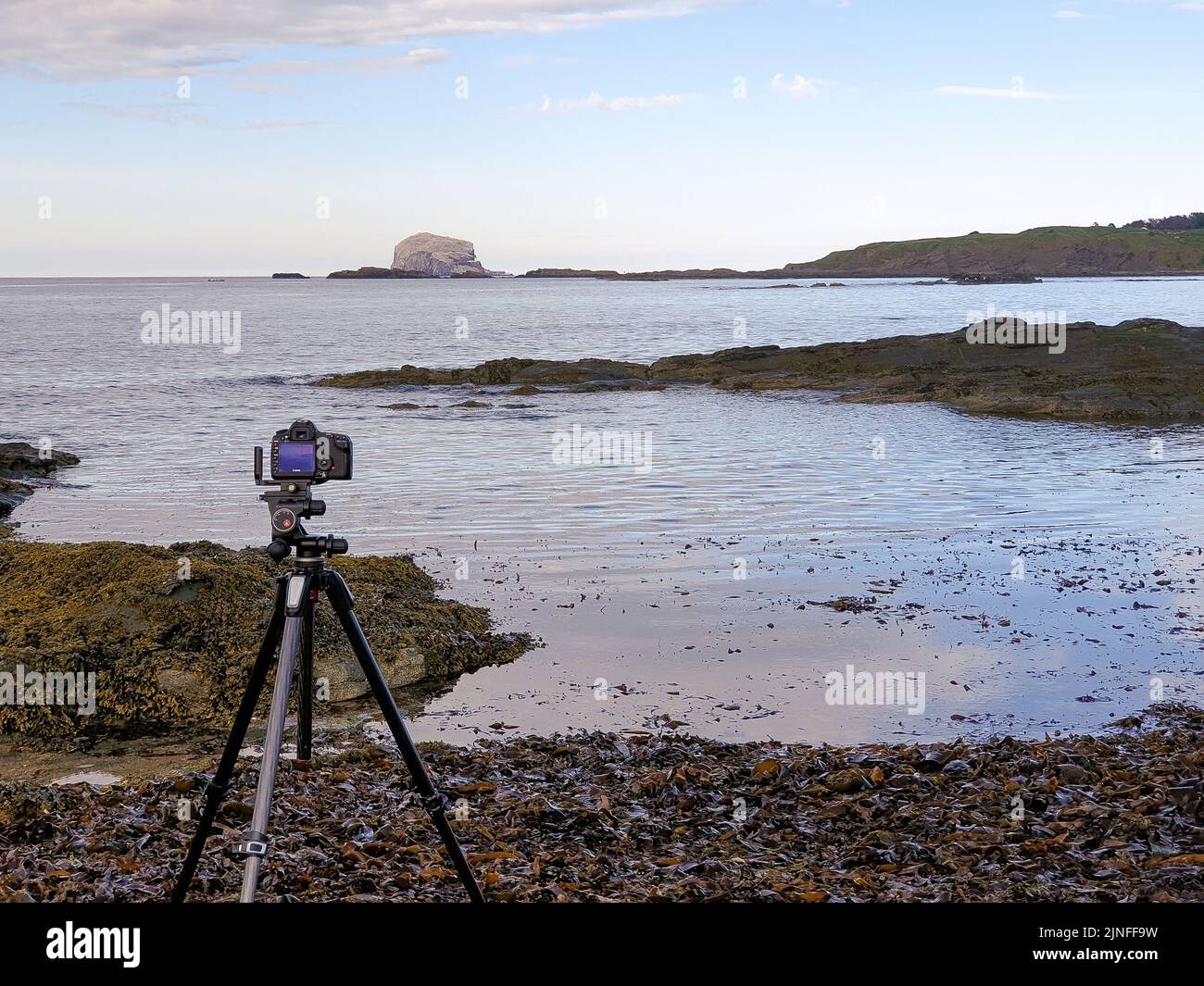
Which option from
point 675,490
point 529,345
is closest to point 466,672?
point 675,490

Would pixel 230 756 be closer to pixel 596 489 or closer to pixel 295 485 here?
pixel 295 485

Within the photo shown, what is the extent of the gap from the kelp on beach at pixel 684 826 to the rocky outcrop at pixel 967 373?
2748 cm

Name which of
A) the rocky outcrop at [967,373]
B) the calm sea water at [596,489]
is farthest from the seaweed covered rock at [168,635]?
the rocky outcrop at [967,373]

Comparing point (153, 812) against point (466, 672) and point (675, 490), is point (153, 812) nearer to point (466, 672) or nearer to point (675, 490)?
point (466, 672)

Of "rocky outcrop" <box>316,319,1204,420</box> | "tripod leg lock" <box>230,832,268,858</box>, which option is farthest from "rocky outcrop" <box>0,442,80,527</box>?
"rocky outcrop" <box>316,319,1204,420</box>

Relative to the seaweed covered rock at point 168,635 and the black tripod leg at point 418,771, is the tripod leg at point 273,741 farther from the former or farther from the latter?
the seaweed covered rock at point 168,635

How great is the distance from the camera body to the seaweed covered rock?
497cm

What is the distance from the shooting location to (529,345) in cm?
7506

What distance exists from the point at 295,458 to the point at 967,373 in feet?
122

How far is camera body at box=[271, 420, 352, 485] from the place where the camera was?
15.7ft

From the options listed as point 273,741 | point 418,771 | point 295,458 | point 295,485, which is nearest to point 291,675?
point 273,741

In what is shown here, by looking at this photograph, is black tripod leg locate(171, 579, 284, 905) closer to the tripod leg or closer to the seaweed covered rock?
the tripod leg

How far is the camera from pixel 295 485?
4828 mm
